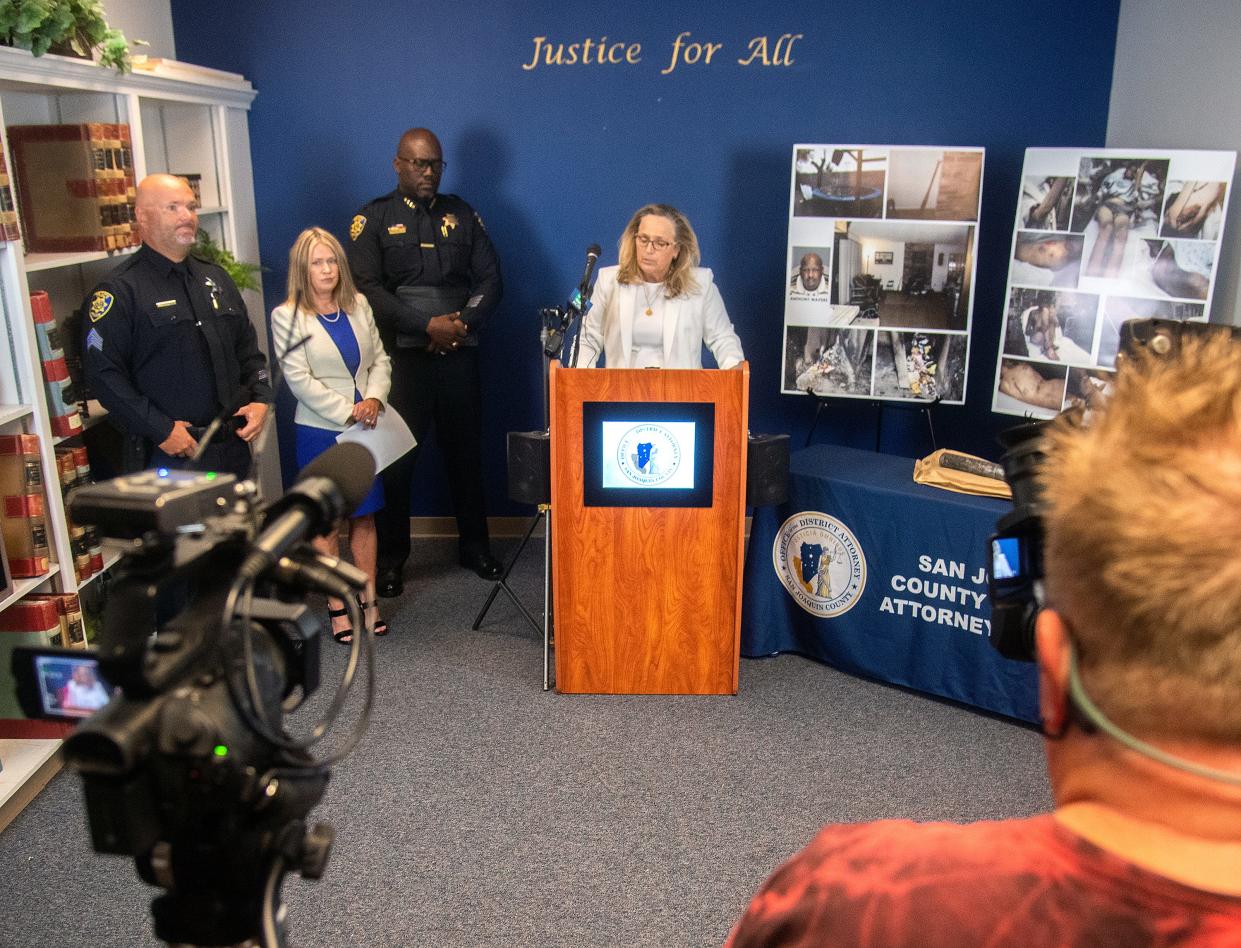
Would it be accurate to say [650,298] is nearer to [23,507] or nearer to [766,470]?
[766,470]

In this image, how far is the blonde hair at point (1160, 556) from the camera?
2.00 feet

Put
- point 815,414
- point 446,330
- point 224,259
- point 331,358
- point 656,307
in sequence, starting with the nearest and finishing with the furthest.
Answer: point 331,358, point 656,307, point 224,259, point 446,330, point 815,414

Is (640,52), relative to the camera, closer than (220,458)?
No

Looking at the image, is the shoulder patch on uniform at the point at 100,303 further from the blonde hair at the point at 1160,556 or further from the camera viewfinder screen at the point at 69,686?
the blonde hair at the point at 1160,556

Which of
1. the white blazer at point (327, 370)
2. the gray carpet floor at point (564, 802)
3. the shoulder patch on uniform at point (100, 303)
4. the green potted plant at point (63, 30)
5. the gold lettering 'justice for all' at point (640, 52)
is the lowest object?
the gray carpet floor at point (564, 802)

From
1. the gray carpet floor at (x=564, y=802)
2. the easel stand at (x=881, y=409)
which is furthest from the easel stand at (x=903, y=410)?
the gray carpet floor at (x=564, y=802)

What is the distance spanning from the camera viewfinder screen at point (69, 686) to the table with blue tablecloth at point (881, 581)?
2.63 metres

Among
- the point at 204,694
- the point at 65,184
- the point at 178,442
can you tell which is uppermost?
the point at 65,184

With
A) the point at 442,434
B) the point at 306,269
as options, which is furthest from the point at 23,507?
the point at 442,434

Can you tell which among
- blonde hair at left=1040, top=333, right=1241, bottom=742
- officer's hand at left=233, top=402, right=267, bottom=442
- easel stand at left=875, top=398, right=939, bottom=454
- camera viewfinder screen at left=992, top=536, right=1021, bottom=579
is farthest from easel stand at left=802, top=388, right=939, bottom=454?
blonde hair at left=1040, top=333, right=1241, bottom=742

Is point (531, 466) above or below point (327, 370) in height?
below

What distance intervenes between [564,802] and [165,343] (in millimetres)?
1883

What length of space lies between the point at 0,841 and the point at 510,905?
1.35m

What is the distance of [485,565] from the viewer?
454 centimetres
